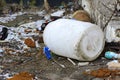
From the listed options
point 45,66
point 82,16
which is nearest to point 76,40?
point 45,66

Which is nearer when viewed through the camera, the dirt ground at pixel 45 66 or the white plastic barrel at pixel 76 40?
the dirt ground at pixel 45 66

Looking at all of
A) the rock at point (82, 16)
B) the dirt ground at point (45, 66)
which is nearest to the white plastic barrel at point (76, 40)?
the dirt ground at point (45, 66)

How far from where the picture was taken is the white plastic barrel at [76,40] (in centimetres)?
546

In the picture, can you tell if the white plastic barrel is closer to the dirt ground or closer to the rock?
the dirt ground

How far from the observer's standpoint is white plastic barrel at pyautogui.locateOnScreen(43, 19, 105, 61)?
5465mm

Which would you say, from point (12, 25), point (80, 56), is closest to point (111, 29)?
point (80, 56)

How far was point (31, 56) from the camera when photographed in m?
6.12

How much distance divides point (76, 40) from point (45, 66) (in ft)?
2.25

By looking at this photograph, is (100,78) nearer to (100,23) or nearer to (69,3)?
(100,23)

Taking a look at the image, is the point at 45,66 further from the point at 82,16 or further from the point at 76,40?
the point at 82,16

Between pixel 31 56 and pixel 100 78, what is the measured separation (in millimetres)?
1575

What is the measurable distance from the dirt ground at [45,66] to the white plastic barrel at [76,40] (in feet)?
0.48

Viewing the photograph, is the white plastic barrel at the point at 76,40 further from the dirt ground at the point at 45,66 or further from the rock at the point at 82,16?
the rock at the point at 82,16

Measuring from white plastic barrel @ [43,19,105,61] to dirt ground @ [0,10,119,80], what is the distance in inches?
5.7
